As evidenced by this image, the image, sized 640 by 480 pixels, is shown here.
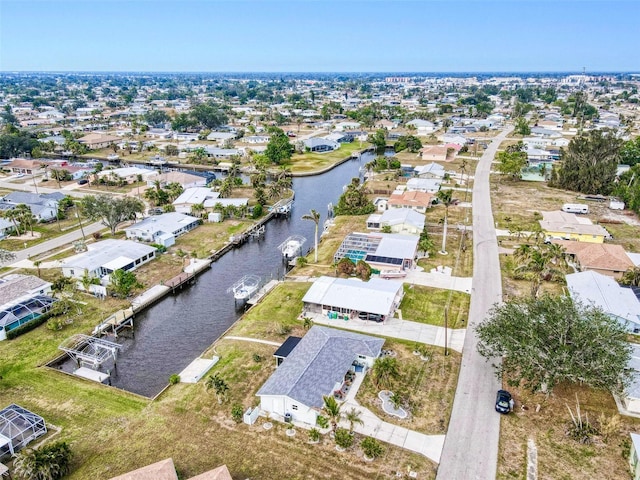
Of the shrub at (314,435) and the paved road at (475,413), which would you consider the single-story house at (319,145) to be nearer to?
the paved road at (475,413)

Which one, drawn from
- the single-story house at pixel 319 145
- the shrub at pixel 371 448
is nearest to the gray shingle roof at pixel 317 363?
the shrub at pixel 371 448

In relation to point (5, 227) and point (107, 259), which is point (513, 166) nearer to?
point (107, 259)

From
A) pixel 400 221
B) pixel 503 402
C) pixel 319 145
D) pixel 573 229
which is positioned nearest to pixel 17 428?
pixel 503 402

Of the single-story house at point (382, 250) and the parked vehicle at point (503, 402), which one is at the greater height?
the single-story house at point (382, 250)

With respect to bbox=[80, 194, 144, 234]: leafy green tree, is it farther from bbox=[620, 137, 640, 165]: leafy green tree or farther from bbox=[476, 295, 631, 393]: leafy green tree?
bbox=[620, 137, 640, 165]: leafy green tree

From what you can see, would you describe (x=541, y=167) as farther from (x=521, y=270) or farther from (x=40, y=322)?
(x=40, y=322)

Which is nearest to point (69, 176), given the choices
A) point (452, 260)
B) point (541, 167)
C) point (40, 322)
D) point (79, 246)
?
point (79, 246)

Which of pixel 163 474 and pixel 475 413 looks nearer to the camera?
pixel 163 474
